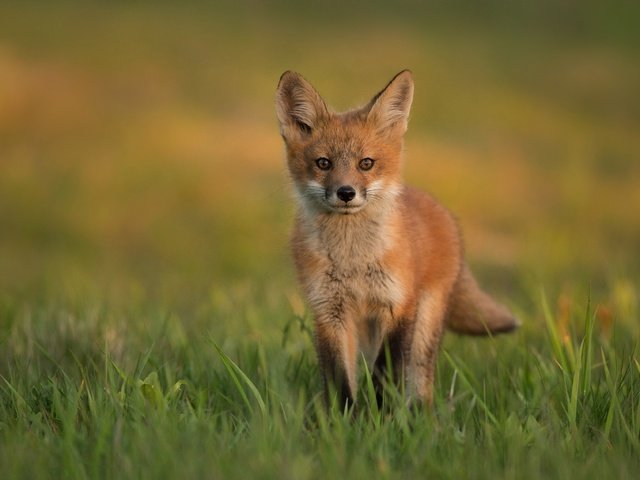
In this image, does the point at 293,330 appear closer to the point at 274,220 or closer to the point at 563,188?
the point at 274,220

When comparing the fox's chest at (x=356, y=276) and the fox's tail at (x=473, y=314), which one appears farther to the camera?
the fox's tail at (x=473, y=314)

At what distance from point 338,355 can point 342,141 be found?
1.21m

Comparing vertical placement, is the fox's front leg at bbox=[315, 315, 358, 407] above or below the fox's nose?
below

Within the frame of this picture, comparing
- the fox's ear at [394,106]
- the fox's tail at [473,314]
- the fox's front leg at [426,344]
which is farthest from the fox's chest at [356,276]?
the fox's tail at [473,314]

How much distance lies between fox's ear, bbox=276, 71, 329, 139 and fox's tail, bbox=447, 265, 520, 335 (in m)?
1.42

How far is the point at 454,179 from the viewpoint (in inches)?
573

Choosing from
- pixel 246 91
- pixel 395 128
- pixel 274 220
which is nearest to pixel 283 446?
pixel 395 128

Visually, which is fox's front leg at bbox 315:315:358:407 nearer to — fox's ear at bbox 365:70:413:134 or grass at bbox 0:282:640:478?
grass at bbox 0:282:640:478

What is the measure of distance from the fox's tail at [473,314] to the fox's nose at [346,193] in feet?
4.35

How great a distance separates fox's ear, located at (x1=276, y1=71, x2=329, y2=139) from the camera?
5.77m

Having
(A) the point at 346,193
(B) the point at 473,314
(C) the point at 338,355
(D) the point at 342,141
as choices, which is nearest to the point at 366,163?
(D) the point at 342,141

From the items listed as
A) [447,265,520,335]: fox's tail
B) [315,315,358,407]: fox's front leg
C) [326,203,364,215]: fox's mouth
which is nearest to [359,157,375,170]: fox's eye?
[326,203,364,215]: fox's mouth

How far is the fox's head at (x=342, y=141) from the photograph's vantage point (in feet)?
18.1

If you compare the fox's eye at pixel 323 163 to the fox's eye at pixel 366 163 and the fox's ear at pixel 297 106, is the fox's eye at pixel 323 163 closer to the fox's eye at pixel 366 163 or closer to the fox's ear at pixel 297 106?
the fox's eye at pixel 366 163
